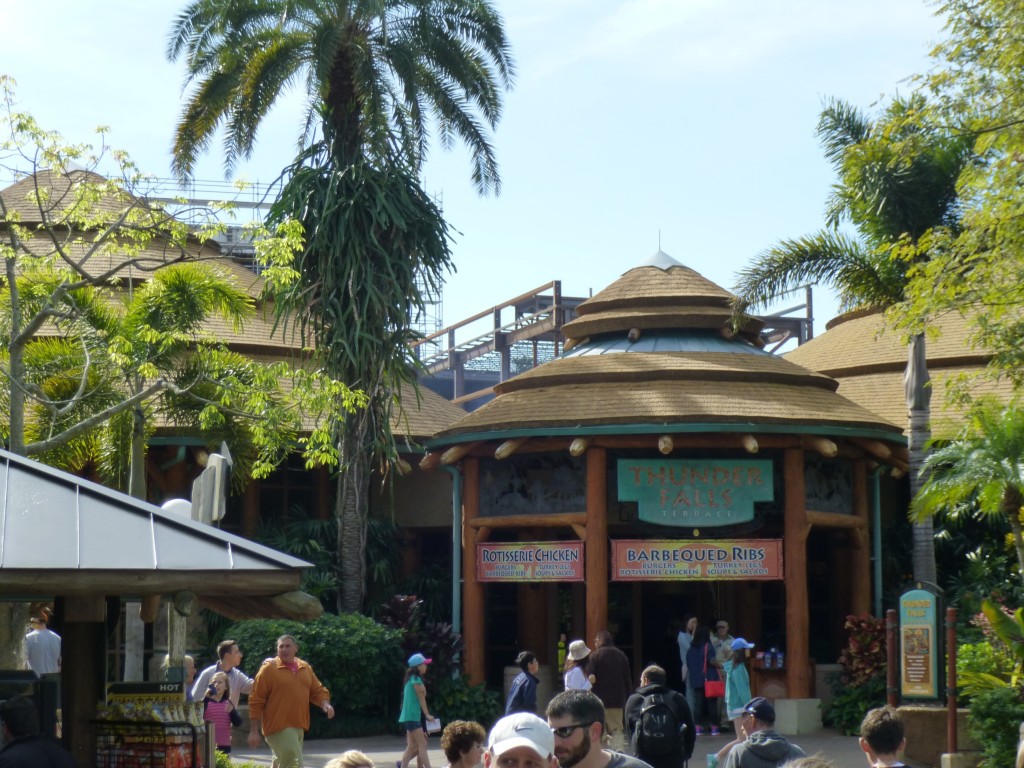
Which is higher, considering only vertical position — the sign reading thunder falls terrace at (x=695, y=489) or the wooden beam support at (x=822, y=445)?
the wooden beam support at (x=822, y=445)

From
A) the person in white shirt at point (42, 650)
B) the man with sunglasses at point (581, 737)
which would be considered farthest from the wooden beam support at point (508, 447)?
the man with sunglasses at point (581, 737)

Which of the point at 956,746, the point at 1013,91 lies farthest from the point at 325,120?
the point at 956,746

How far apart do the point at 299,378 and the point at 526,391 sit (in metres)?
6.55

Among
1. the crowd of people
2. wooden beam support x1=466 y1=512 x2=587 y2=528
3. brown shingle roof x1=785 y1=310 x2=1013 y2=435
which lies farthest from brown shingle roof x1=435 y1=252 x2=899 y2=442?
the crowd of people

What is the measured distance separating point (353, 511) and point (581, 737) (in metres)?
18.2

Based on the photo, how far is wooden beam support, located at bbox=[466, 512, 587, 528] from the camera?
22.5 metres

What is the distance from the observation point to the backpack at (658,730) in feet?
34.5

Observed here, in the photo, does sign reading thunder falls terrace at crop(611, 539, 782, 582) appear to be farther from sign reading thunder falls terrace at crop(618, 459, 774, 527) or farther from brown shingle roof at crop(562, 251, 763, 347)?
brown shingle roof at crop(562, 251, 763, 347)

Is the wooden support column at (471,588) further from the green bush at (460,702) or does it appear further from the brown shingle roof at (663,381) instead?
the brown shingle roof at (663,381)

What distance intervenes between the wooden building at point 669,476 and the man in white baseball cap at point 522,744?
16016 millimetres

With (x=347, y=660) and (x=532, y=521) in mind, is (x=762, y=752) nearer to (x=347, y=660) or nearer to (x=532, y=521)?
(x=347, y=660)

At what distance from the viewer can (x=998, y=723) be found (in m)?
16.0

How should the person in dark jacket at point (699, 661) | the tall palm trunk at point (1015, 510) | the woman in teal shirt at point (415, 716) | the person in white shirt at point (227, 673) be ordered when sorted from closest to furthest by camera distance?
1. the person in white shirt at point (227, 673)
2. the woman in teal shirt at point (415, 716)
3. the tall palm trunk at point (1015, 510)
4. the person in dark jacket at point (699, 661)

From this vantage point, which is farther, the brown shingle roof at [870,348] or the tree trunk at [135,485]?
the brown shingle roof at [870,348]
